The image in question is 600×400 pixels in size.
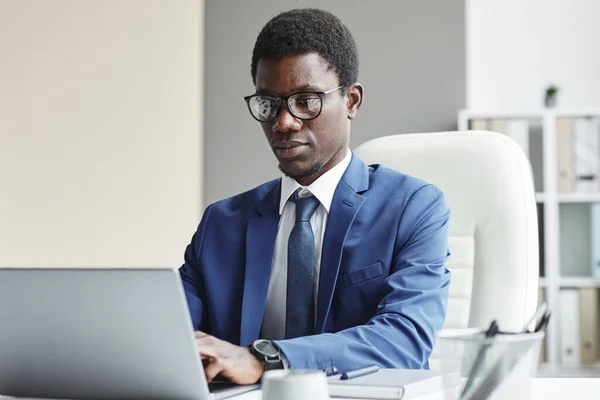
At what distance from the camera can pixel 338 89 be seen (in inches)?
61.4

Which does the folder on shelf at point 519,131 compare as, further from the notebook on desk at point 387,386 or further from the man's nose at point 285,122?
the notebook on desk at point 387,386

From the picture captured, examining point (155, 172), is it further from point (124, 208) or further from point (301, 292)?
point (301, 292)

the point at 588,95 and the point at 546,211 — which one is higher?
the point at 588,95

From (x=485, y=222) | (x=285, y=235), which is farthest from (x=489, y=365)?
(x=485, y=222)

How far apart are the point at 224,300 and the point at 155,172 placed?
2072mm

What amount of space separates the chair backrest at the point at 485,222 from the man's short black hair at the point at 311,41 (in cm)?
26

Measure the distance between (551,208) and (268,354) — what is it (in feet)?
8.57

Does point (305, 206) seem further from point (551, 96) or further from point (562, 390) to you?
point (551, 96)

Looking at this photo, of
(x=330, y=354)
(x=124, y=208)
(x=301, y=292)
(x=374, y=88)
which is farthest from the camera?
(x=374, y=88)

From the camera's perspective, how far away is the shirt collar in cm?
153

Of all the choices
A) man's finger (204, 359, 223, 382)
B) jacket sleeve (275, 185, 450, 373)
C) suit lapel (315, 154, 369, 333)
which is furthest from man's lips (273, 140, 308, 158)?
man's finger (204, 359, 223, 382)

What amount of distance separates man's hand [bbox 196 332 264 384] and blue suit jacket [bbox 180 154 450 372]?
8.3 inches

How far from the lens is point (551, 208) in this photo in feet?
11.3

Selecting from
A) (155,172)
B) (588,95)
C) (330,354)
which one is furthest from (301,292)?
(588,95)
